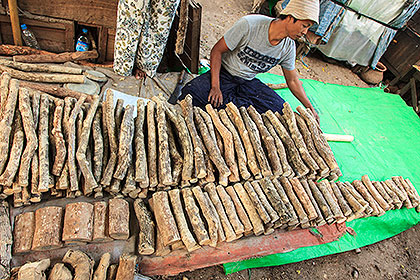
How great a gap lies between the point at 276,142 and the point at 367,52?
686 centimetres

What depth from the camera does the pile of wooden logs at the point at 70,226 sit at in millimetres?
1960

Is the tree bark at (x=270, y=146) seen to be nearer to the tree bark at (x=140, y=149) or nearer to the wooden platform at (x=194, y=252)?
the wooden platform at (x=194, y=252)

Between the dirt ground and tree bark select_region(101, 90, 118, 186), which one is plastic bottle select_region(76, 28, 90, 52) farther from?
the dirt ground

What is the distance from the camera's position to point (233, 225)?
236 cm

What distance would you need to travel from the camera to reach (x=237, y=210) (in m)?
2.47

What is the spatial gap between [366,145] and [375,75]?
13.7ft

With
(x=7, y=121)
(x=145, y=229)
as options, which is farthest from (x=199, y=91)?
(x=7, y=121)

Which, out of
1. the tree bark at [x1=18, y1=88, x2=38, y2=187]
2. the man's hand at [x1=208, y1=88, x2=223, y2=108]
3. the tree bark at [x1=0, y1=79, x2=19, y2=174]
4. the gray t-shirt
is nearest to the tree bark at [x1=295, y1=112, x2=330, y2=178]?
the gray t-shirt

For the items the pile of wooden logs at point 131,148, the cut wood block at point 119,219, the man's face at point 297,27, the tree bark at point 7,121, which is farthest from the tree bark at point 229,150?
the tree bark at point 7,121

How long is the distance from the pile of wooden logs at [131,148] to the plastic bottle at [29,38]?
8.01 ft

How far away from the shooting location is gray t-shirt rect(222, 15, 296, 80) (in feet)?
11.0

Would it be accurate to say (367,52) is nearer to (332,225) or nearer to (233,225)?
(332,225)

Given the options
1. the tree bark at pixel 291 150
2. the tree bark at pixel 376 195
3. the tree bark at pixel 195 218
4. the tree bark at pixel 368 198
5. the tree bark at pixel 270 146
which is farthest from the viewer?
the tree bark at pixel 376 195

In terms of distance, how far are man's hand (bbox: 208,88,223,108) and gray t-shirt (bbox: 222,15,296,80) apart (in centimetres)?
47
